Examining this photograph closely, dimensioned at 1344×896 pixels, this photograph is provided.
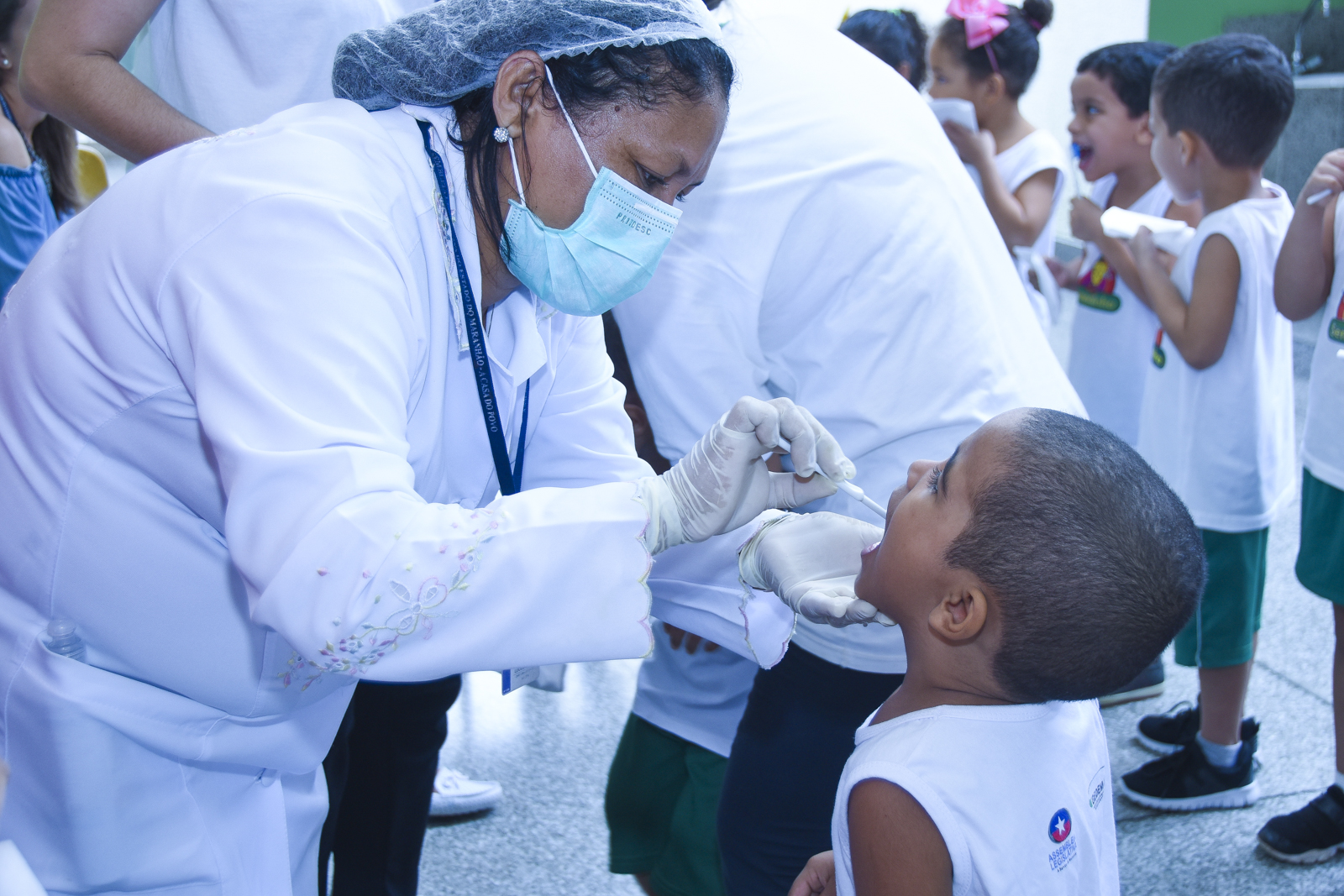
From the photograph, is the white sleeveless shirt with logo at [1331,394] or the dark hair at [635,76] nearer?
the dark hair at [635,76]

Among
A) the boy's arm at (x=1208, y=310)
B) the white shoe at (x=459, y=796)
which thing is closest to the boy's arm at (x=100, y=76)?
the white shoe at (x=459, y=796)

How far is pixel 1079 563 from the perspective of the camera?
96cm

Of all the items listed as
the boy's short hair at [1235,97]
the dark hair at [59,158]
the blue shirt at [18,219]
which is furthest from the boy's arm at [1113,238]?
the dark hair at [59,158]

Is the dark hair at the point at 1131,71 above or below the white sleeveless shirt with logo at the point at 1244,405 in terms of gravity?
above

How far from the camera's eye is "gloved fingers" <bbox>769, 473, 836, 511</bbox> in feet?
3.84

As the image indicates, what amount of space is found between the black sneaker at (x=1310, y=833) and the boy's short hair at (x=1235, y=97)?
1355mm

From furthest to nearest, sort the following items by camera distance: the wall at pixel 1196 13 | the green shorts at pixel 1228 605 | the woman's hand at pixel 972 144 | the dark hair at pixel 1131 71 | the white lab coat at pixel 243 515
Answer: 1. the wall at pixel 1196 13
2. the woman's hand at pixel 972 144
3. the dark hair at pixel 1131 71
4. the green shorts at pixel 1228 605
5. the white lab coat at pixel 243 515

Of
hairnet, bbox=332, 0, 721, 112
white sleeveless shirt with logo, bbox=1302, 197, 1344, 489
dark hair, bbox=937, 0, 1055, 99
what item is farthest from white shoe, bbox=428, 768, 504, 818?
dark hair, bbox=937, 0, 1055, 99

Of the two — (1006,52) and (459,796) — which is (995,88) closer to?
(1006,52)

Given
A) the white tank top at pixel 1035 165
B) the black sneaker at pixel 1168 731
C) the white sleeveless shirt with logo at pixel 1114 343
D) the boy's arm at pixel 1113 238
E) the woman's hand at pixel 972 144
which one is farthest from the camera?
the white tank top at pixel 1035 165

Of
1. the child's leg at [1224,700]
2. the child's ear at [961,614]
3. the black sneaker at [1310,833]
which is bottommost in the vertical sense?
the black sneaker at [1310,833]

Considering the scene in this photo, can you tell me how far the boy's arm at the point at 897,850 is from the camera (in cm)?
95

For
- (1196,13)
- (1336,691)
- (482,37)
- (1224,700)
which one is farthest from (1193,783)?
(1196,13)

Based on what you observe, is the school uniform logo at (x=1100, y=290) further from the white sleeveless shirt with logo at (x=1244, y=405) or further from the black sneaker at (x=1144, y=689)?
the black sneaker at (x=1144, y=689)
